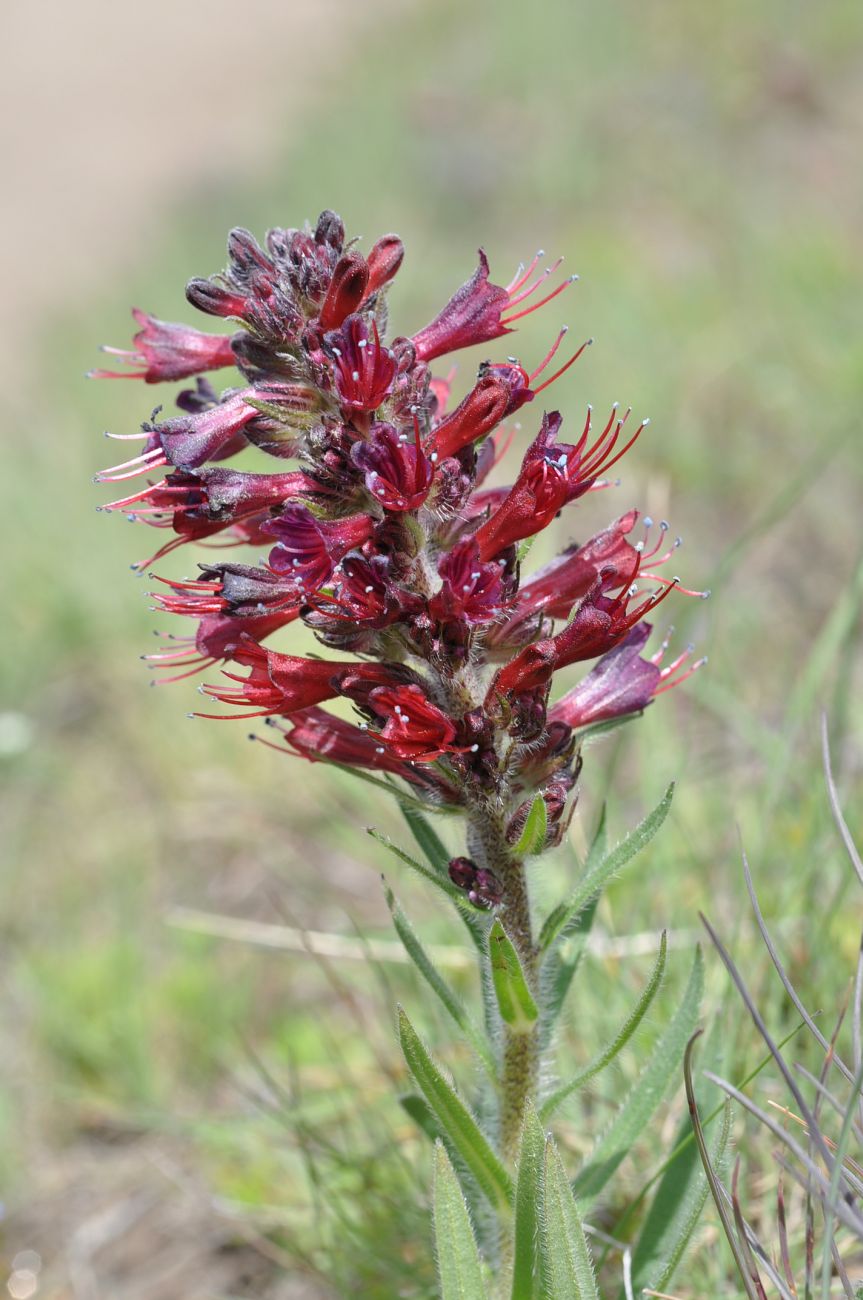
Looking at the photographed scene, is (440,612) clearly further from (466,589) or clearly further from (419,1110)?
(419,1110)

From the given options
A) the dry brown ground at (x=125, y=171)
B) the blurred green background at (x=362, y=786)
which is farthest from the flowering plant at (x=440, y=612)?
the dry brown ground at (x=125, y=171)

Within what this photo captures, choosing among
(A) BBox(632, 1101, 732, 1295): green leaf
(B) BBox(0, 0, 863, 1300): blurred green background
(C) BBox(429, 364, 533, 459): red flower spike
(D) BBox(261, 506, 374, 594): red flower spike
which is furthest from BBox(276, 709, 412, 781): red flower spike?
(A) BBox(632, 1101, 732, 1295): green leaf

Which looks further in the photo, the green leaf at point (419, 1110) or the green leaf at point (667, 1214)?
the green leaf at point (419, 1110)

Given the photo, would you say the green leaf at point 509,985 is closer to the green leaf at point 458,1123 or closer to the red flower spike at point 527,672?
the green leaf at point 458,1123

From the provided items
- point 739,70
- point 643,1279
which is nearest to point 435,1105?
point 643,1279

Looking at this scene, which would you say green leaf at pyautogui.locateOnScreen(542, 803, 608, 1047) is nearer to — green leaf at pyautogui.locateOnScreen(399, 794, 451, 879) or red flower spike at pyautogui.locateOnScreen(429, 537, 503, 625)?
green leaf at pyautogui.locateOnScreen(399, 794, 451, 879)

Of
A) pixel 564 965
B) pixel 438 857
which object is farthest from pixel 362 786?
pixel 438 857
